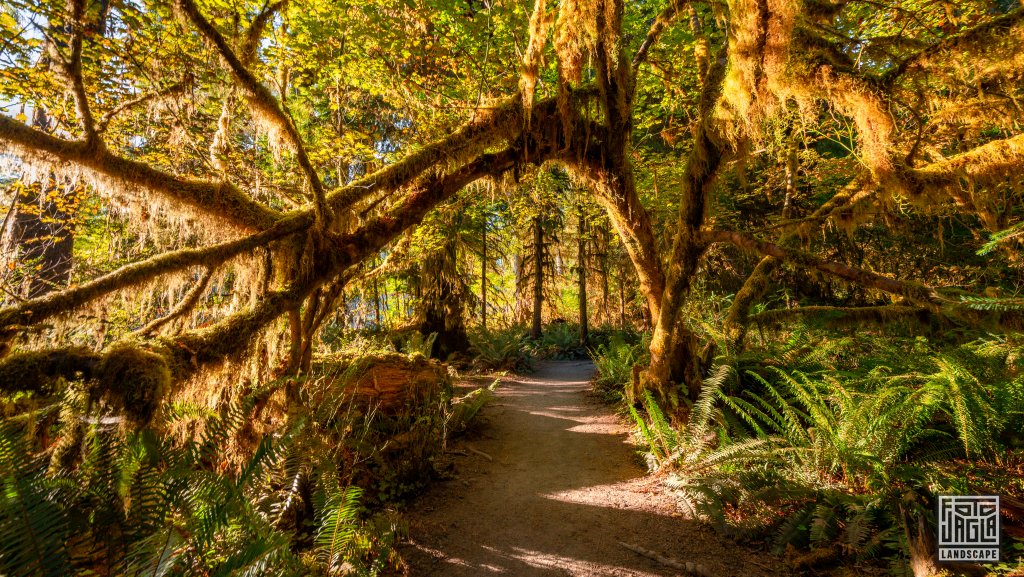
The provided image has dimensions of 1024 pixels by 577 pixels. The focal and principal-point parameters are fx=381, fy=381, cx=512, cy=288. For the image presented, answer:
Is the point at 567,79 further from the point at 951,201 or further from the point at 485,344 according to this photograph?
the point at 485,344

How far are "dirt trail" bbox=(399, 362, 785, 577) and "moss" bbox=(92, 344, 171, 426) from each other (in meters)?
2.25

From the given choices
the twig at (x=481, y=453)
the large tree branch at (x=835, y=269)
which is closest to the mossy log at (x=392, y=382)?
the twig at (x=481, y=453)

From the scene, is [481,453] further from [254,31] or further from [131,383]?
[254,31]

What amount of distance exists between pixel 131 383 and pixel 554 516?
3.53 m

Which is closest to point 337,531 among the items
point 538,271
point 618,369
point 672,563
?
point 672,563

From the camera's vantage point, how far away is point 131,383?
2201 mm

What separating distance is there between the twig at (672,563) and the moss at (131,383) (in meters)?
3.61

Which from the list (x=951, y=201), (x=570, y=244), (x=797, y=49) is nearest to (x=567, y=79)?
(x=797, y=49)

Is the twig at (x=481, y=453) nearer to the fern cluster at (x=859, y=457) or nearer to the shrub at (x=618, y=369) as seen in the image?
the fern cluster at (x=859, y=457)

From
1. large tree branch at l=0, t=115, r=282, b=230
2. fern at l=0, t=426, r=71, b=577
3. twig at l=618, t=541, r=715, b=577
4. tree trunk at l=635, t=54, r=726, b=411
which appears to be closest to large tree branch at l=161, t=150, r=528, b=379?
large tree branch at l=0, t=115, r=282, b=230

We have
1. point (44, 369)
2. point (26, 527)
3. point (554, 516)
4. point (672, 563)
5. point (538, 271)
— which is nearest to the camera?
point (26, 527)

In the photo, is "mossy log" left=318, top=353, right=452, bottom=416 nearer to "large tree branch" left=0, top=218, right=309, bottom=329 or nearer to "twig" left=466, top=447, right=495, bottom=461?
"twig" left=466, top=447, right=495, bottom=461

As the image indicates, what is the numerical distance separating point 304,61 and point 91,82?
85.8 inches

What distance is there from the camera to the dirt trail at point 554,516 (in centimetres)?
306
